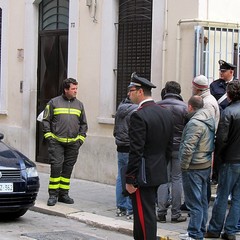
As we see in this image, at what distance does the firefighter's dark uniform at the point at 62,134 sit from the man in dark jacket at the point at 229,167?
317 centimetres

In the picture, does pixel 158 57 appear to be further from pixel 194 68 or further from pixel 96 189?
pixel 96 189

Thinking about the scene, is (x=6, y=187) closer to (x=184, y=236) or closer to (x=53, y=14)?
(x=184, y=236)

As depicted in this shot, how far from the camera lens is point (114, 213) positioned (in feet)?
34.7

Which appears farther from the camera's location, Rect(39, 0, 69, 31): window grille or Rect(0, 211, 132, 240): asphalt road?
Rect(39, 0, 69, 31): window grille

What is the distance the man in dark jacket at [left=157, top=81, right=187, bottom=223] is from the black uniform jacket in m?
2.07

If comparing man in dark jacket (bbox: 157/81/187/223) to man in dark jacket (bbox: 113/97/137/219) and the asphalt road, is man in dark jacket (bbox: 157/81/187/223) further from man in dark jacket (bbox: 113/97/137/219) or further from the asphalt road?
the asphalt road

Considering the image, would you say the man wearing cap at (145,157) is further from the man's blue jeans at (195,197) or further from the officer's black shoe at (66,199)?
the officer's black shoe at (66,199)

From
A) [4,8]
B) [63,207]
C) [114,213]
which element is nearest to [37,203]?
[63,207]

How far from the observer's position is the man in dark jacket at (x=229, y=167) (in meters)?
8.35

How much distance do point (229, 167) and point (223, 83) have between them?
7.19 feet

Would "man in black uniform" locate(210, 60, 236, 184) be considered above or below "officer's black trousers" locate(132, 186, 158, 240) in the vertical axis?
above

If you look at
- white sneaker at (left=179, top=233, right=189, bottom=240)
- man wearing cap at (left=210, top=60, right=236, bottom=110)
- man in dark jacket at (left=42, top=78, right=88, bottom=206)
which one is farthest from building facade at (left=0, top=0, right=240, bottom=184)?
white sneaker at (left=179, top=233, right=189, bottom=240)

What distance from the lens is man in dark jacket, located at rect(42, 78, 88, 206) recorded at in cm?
1094

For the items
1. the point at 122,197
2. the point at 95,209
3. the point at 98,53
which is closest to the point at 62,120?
the point at 95,209
